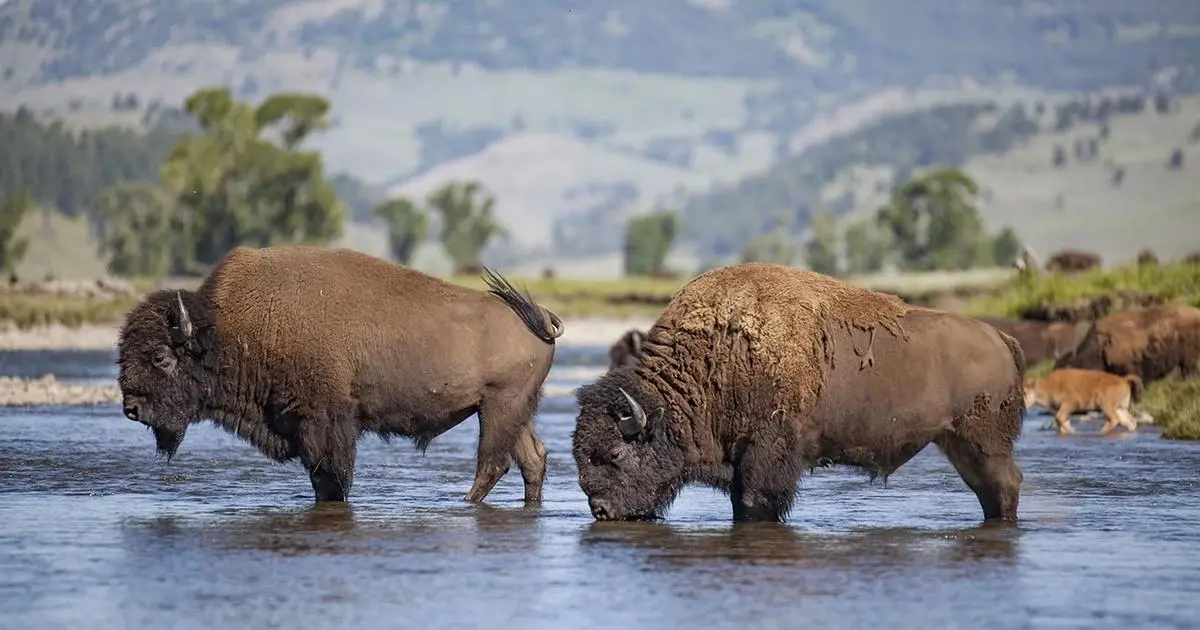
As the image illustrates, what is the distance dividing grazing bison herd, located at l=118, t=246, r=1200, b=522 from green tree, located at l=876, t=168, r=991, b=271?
11373 cm

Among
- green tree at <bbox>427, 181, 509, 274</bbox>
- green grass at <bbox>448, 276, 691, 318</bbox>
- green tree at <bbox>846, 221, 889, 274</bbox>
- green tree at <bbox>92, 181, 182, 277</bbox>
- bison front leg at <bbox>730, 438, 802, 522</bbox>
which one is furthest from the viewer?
green tree at <bbox>846, 221, 889, 274</bbox>

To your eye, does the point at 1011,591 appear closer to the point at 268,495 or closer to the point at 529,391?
the point at 529,391

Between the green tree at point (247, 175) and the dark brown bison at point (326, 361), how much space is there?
88.3 metres

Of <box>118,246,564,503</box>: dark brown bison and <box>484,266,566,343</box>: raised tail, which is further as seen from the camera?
<box>484,266,566,343</box>: raised tail

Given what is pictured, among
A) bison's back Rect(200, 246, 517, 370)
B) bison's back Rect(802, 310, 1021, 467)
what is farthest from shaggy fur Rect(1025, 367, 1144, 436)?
bison's back Rect(200, 246, 517, 370)

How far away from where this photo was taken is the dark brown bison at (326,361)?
14070 mm

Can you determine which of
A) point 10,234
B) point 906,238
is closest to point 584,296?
point 10,234

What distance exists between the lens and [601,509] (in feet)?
43.0

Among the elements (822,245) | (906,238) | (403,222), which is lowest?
(906,238)

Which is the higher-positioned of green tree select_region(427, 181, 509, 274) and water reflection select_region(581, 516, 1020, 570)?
green tree select_region(427, 181, 509, 274)

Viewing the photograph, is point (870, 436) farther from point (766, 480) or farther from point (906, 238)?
point (906, 238)

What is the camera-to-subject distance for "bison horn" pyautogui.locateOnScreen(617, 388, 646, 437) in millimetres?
12714

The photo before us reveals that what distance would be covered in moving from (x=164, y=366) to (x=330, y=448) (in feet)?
4.66

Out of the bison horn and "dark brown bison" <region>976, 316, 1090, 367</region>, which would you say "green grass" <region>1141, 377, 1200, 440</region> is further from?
the bison horn
